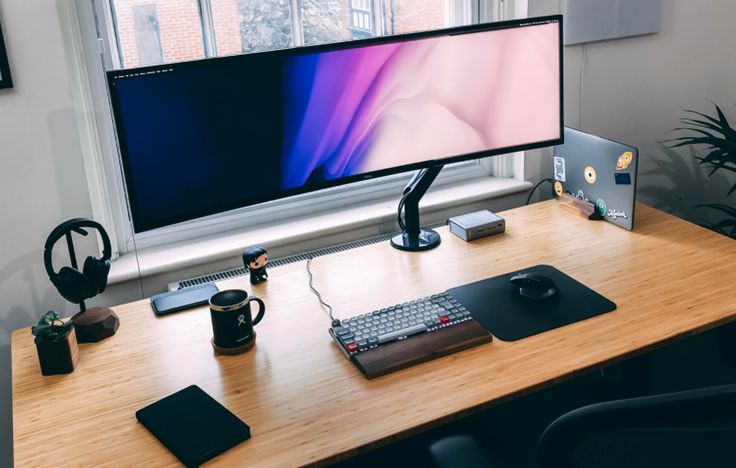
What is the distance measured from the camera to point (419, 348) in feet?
4.52

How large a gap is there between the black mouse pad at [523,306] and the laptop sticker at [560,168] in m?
0.47

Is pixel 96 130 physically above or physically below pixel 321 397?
above

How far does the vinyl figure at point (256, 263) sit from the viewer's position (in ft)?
5.61

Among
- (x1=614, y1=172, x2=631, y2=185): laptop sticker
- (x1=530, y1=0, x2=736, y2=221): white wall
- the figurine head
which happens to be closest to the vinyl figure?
the figurine head

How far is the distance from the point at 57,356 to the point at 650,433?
1129mm

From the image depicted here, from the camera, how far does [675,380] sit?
7.02 ft

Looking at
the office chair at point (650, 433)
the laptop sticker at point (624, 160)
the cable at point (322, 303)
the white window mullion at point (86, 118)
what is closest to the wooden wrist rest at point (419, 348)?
the cable at point (322, 303)

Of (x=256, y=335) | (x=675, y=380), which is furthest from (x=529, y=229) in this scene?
(x=256, y=335)

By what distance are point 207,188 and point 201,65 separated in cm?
27

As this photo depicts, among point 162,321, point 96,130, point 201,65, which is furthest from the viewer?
point 96,130

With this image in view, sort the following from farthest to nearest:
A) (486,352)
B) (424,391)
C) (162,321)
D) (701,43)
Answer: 1. (701,43)
2. (162,321)
3. (486,352)
4. (424,391)

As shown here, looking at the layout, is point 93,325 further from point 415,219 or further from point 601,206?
point 601,206

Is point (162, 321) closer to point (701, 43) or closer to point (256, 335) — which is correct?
point (256, 335)

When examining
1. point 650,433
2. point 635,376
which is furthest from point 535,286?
point 650,433
